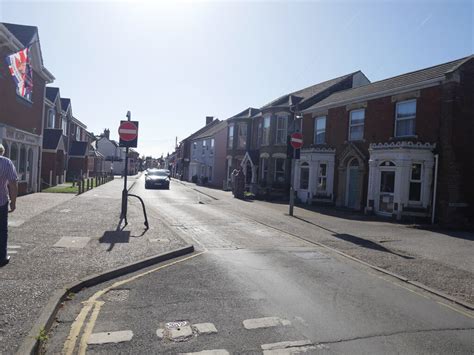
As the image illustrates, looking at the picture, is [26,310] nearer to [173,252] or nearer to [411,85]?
[173,252]

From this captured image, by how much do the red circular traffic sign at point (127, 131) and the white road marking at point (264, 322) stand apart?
892 centimetres

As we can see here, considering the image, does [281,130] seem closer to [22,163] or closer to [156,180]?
[156,180]

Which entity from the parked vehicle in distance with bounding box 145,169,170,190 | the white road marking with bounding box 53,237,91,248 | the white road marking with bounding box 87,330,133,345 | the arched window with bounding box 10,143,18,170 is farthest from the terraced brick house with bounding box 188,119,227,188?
the white road marking with bounding box 87,330,133,345

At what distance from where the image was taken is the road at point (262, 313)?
171 inches

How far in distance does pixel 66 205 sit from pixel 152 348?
541 inches

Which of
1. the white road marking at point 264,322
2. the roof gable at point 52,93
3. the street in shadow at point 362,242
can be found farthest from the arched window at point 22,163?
the white road marking at point 264,322

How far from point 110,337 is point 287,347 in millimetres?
1906

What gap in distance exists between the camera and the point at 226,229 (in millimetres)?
12797

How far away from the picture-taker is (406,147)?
58.4 feet

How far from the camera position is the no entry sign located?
12547 millimetres

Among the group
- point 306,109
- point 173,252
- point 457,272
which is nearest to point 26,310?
point 173,252

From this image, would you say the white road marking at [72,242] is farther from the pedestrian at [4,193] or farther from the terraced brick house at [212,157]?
the terraced brick house at [212,157]

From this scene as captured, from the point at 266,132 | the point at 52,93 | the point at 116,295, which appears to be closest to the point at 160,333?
the point at 116,295

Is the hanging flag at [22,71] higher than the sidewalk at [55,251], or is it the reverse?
the hanging flag at [22,71]
